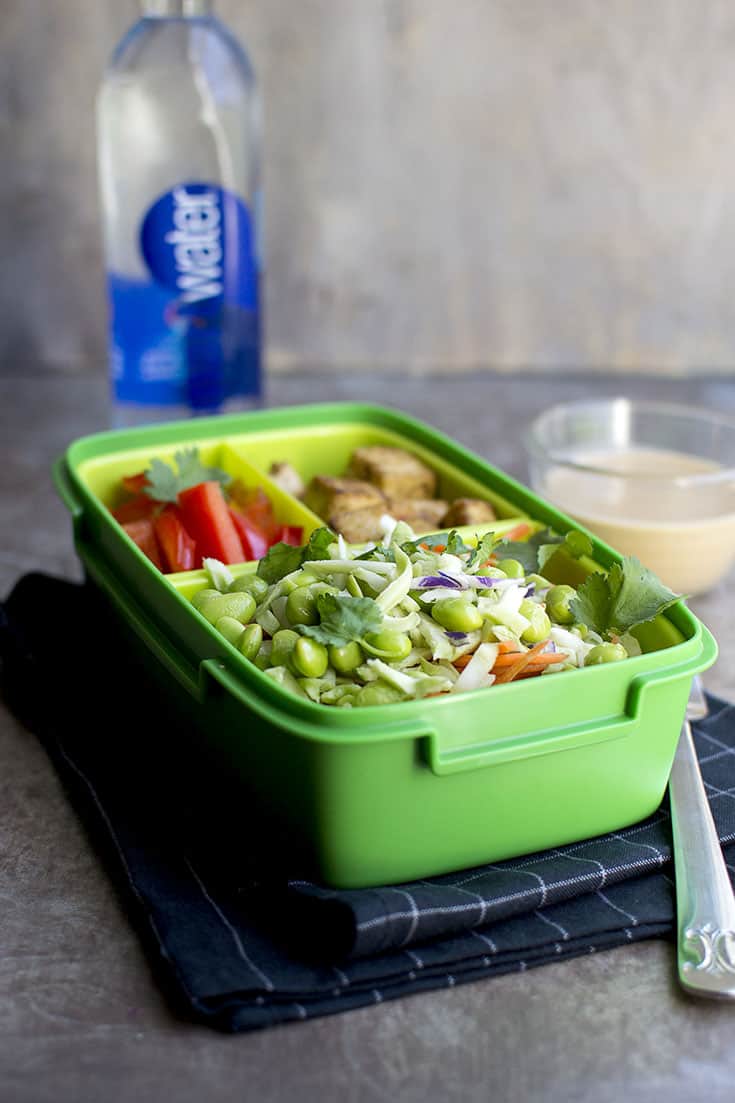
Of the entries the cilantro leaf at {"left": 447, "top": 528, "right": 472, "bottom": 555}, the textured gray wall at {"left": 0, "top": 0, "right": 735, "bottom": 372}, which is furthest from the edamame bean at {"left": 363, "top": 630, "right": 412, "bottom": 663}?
the textured gray wall at {"left": 0, "top": 0, "right": 735, "bottom": 372}

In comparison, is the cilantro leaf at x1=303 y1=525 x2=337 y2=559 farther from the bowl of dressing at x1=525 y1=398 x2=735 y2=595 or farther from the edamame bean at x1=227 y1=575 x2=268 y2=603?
the bowl of dressing at x1=525 y1=398 x2=735 y2=595

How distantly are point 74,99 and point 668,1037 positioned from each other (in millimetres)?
2012

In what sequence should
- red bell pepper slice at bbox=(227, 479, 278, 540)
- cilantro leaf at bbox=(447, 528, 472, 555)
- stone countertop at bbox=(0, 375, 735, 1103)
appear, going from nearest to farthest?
stone countertop at bbox=(0, 375, 735, 1103), cilantro leaf at bbox=(447, 528, 472, 555), red bell pepper slice at bbox=(227, 479, 278, 540)

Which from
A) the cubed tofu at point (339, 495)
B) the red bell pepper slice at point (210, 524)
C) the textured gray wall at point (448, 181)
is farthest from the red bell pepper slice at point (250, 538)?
the textured gray wall at point (448, 181)

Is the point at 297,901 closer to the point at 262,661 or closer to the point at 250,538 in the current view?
the point at 262,661

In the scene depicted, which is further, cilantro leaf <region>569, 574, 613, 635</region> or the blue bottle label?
the blue bottle label

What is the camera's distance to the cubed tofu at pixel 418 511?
1.63 metres

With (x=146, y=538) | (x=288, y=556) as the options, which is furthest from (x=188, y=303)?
(x=288, y=556)

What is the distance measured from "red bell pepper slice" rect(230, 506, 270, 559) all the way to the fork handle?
0.52 meters

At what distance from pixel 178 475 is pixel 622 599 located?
61cm

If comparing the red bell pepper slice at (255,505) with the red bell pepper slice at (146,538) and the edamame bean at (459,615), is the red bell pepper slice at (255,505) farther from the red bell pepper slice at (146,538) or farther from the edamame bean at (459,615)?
the edamame bean at (459,615)

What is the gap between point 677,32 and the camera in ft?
8.23

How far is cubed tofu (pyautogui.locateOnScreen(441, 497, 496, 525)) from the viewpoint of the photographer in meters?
1.55

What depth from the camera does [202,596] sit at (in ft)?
4.24
